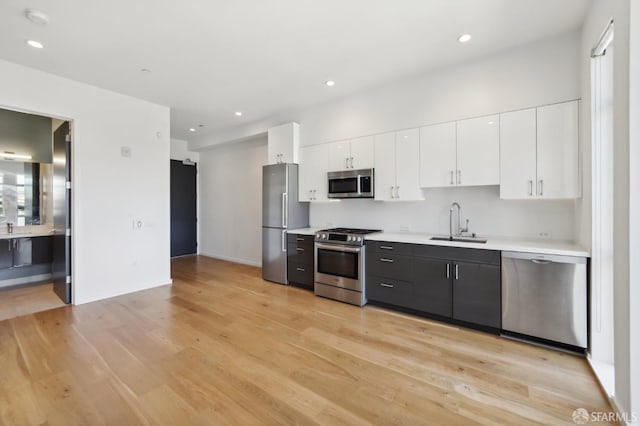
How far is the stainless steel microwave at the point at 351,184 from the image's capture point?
158 inches

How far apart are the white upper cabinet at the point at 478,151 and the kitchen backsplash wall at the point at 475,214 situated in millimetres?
293

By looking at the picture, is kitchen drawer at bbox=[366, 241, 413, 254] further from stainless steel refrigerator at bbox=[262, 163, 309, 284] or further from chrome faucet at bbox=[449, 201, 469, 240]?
stainless steel refrigerator at bbox=[262, 163, 309, 284]

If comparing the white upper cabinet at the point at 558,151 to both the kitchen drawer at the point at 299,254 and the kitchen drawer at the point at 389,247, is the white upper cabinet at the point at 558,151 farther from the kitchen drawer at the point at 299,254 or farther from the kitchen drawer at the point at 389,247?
the kitchen drawer at the point at 299,254

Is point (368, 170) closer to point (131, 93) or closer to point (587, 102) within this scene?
point (587, 102)

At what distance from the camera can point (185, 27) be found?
264 cm

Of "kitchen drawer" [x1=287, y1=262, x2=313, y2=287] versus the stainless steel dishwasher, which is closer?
the stainless steel dishwasher

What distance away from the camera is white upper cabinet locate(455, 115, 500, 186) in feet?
10.1

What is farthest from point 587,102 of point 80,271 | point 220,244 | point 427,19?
point 220,244

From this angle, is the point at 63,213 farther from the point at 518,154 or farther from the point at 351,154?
the point at 518,154

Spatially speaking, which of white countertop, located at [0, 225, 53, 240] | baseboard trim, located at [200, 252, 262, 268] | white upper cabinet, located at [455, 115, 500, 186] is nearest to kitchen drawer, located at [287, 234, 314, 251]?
baseboard trim, located at [200, 252, 262, 268]

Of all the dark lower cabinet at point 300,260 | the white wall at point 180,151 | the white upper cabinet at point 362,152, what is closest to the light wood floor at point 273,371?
the dark lower cabinet at point 300,260

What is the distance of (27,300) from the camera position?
156 inches

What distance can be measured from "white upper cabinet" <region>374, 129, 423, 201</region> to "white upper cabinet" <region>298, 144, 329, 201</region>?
0.93 meters

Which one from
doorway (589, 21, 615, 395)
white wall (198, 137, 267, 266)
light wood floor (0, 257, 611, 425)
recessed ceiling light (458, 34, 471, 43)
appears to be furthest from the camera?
white wall (198, 137, 267, 266)
